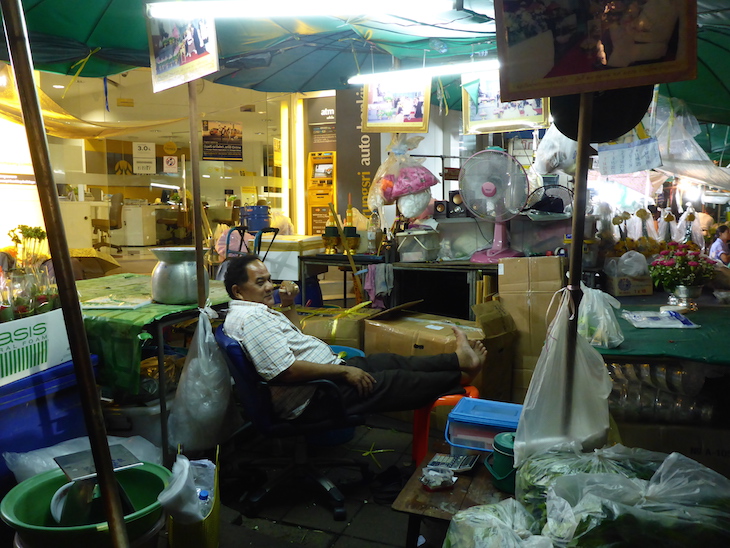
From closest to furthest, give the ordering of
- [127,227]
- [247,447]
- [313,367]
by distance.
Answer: [313,367], [247,447], [127,227]

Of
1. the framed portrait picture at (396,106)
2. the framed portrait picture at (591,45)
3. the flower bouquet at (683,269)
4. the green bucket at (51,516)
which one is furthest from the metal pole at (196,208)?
the flower bouquet at (683,269)

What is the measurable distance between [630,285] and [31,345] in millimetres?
3794

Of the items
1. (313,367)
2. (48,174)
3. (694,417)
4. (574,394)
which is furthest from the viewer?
(313,367)

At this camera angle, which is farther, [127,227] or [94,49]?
[127,227]

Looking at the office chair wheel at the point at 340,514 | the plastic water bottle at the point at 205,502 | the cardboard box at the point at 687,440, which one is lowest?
the office chair wheel at the point at 340,514

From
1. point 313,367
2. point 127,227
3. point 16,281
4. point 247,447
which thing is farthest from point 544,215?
point 127,227

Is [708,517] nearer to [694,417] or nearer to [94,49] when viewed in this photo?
[694,417]

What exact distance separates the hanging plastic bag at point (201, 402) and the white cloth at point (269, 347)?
0.69ft

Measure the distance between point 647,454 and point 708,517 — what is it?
0.37 m

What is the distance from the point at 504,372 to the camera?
3701 mm

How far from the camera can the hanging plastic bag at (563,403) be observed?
165 centimetres

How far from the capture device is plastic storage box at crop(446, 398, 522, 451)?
211 centimetres

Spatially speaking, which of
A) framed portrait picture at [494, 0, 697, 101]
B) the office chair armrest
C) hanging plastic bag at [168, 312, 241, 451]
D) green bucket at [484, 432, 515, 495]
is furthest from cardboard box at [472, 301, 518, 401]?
framed portrait picture at [494, 0, 697, 101]

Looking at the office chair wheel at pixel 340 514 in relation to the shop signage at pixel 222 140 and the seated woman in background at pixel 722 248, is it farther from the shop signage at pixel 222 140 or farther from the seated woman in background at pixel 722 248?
the seated woman in background at pixel 722 248
